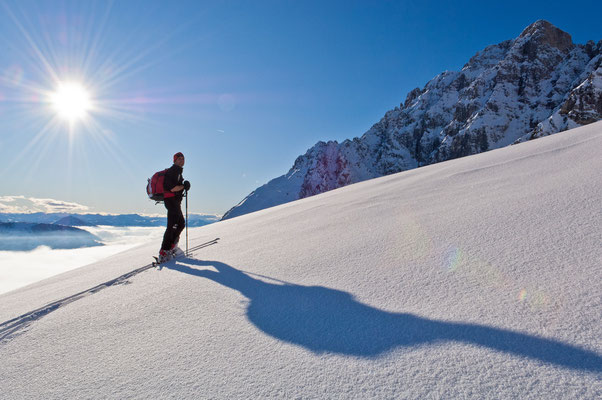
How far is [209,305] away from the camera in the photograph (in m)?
2.45

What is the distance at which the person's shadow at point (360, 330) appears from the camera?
1312mm

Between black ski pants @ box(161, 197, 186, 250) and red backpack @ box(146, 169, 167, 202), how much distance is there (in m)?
0.16

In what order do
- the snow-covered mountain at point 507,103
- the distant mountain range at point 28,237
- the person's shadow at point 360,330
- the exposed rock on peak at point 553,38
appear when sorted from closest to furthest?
the person's shadow at point 360,330
the snow-covered mountain at point 507,103
the exposed rock on peak at point 553,38
the distant mountain range at point 28,237

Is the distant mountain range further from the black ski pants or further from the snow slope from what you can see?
the snow slope

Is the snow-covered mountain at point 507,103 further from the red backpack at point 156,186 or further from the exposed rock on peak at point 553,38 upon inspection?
the red backpack at point 156,186

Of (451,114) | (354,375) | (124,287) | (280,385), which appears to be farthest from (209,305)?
(451,114)

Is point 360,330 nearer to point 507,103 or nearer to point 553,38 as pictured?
point 507,103

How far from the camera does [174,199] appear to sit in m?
5.46

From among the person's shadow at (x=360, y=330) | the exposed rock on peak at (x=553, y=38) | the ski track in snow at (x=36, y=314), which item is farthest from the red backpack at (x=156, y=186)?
the exposed rock on peak at (x=553, y=38)

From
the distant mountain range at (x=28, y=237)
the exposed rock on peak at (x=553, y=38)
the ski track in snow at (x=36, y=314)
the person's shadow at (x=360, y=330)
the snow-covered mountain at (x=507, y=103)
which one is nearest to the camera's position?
the person's shadow at (x=360, y=330)

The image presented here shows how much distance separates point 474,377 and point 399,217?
112 inches

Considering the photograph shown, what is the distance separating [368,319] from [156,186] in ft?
15.8

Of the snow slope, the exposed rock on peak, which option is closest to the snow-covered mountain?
the exposed rock on peak

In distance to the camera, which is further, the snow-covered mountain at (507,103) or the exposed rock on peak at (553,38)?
the exposed rock on peak at (553,38)
